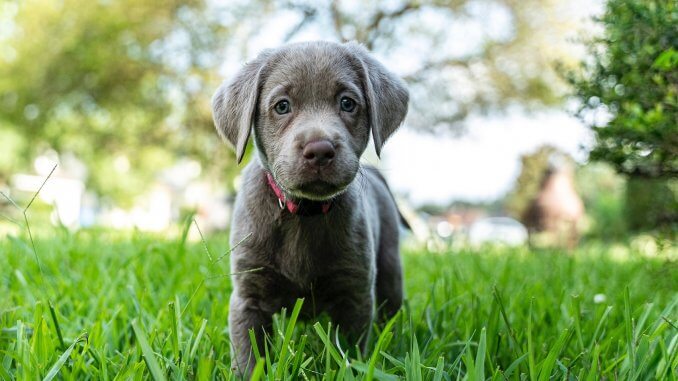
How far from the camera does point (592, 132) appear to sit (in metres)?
3.67

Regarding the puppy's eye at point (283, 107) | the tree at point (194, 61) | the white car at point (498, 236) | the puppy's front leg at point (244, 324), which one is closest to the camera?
the puppy's front leg at point (244, 324)

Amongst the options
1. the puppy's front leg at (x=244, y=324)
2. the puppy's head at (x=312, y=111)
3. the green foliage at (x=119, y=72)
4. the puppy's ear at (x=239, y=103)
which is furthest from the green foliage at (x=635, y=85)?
the green foliage at (x=119, y=72)

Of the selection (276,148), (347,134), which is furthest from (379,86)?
(276,148)

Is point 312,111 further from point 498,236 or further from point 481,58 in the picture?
point 481,58

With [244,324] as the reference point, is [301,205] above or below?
above

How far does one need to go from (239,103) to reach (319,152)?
601mm

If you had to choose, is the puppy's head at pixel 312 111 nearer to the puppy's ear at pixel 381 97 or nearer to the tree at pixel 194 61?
the puppy's ear at pixel 381 97

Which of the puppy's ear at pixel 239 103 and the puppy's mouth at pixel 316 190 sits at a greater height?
the puppy's ear at pixel 239 103

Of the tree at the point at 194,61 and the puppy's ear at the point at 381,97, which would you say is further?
the tree at the point at 194,61

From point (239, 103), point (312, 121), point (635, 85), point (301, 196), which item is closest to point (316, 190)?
point (301, 196)

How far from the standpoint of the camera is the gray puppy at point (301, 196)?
2.35m

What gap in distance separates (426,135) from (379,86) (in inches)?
521

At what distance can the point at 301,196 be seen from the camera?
7.66 ft

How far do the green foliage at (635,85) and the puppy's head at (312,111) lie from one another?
1330 mm
